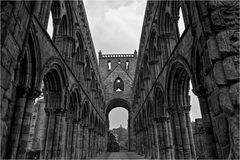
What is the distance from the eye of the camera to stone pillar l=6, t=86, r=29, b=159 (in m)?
4.89

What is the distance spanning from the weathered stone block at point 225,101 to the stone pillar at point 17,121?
5378 millimetres

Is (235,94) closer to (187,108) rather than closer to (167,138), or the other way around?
(187,108)

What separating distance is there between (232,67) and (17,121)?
5.72 meters

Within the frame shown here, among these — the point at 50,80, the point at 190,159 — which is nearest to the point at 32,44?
the point at 50,80

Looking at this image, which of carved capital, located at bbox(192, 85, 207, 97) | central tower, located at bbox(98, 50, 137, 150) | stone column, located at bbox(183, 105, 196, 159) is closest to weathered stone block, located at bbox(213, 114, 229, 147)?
carved capital, located at bbox(192, 85, 207, 97)

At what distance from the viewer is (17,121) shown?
17.2 feet

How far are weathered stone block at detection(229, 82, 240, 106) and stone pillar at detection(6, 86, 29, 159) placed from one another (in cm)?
Answer: 550

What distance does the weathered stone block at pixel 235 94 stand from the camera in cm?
219

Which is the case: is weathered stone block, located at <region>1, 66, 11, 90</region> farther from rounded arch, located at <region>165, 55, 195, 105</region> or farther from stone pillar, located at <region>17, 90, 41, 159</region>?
rounded arch, located at <region>165, 55, 195, 105</region>

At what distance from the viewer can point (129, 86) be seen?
1264 inches

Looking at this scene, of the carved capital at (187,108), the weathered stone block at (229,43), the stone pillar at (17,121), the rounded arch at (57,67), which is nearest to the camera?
the weathered stone block at (229,43)

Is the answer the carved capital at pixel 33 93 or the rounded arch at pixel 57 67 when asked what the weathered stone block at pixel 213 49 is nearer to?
the carved capital at pixel 33 93

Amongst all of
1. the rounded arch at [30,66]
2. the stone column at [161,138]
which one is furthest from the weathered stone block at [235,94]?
the stone column at [161,138]

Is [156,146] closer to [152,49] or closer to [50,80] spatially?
[152,49]
